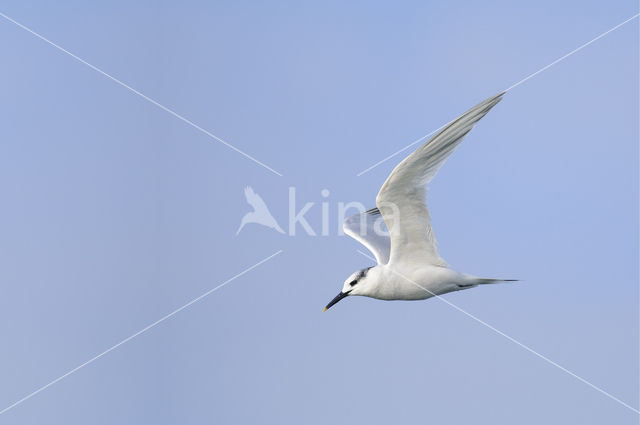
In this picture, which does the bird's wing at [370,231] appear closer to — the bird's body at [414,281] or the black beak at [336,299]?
the black beak at [336,299]

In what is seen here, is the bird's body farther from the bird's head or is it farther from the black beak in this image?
the black beak

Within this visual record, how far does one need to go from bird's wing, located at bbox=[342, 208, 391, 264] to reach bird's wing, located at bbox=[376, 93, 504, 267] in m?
1.53

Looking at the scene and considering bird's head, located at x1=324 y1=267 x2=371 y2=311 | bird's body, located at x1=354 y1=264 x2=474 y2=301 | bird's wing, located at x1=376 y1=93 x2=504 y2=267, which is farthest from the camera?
bird's head, located at x1=324 y1=267 x2=371 y2=311

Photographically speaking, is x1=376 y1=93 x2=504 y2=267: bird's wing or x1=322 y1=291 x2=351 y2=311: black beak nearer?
x1=376 y1=93 x2=504 y2=267: bird's wing

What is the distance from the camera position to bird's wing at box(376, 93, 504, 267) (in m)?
10.5

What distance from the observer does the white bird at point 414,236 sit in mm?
10523

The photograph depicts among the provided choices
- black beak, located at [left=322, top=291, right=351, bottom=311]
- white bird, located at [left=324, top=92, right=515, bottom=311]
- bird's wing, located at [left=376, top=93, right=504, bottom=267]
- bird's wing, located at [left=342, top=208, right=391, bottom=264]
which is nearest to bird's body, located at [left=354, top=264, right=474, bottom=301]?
white bird, located at [left=324, top=92, right=515, bottom=311]

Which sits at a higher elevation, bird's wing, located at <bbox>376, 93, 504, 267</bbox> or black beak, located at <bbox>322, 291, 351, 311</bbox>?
bird's wing, located at <bbox>376, 93, 504, 267</bbox>

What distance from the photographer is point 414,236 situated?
11.6 metres

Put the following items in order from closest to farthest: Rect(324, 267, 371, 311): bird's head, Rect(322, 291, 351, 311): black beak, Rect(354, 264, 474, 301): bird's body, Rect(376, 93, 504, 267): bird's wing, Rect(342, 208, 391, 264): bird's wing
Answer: Rect(376, 93, 504, 267): bird's wing
Rect(354, 264, 474, 301): bird's body
Rect(324, 267, 371, 311): bird's head
Rect(322, 291, 351, 311): black beak
Rect(342, 208, 391, 264): bird's wing

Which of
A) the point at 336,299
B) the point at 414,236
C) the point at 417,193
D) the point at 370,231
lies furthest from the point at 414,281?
the point at 370,231

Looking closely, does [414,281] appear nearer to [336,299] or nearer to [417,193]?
[336,299]

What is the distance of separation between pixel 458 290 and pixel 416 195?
1.65 metres

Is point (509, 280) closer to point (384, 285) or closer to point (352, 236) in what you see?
point (384, 285)
